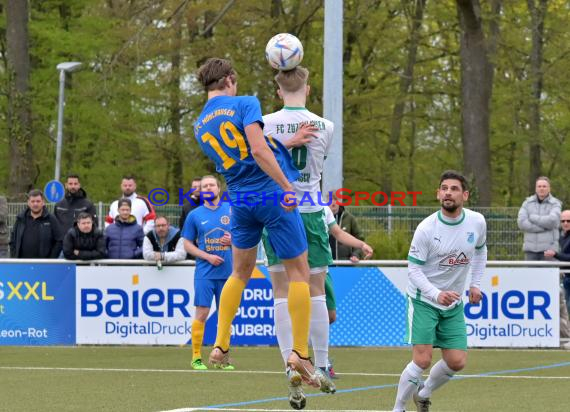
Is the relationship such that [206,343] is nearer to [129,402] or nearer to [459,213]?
Result: [129,402]

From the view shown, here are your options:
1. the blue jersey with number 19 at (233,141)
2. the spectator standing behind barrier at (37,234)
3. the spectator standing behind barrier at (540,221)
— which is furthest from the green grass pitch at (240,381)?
the spectator standing behind barrier at (540,221)

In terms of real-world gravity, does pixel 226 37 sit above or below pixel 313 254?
above

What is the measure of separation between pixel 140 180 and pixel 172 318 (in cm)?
2534

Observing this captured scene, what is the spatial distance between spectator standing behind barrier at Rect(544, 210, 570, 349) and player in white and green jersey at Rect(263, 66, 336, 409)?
7633 mm

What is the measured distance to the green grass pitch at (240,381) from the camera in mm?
9875

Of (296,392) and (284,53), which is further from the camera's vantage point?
(284,53)

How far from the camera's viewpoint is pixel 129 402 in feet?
32.8

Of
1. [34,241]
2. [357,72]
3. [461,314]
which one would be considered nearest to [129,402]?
[461,314]

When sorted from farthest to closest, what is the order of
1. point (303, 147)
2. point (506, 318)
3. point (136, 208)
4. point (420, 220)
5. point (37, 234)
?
1. point (420, 220)
2. point (136, 208)
3. point (37, 234)
4. point (506, 318)
5. point (303, 147)

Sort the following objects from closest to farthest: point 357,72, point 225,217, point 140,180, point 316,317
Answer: point 316,317, point 225,217, point 357,72, point 140,180

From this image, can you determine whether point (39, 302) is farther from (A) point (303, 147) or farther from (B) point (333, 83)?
(A) point (303, 147)

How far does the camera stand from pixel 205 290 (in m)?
14.4

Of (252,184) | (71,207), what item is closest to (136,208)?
(71,207)

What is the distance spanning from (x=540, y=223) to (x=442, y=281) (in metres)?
9.26
